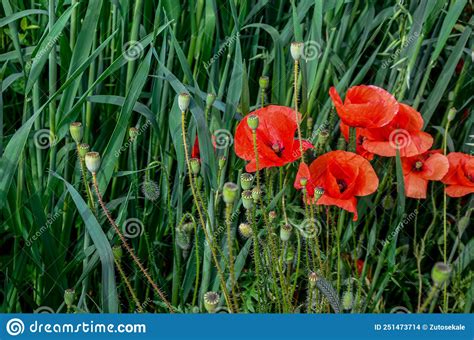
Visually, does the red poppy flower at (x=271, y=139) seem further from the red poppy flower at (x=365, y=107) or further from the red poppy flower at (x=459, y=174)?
the red poppy flower at (x=459, y=174)

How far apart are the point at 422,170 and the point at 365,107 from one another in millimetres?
178

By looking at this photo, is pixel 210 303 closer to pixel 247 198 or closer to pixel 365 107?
pixel 247 198

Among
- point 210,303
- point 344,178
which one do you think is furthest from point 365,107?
point 210,303

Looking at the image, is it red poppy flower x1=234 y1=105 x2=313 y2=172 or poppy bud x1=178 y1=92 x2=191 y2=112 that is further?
red poppy flower x1=234 y1=105 x2=313 y2=172

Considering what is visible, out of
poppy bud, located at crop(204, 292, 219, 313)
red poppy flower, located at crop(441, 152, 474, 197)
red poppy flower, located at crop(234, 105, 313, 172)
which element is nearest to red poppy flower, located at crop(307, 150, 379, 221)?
red poppy flower, located at crop(234, 105, 313, 172)

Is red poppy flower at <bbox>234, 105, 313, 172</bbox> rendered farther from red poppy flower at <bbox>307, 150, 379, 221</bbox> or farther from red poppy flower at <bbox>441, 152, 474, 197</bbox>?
red poppy flower at <bbox>441, 152, 474, 197</bbox>

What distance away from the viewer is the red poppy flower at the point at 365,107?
3.58 feet

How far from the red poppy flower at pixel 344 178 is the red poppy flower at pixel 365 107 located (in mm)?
54

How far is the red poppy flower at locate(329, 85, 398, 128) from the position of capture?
109 centimetres

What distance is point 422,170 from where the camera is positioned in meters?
1.19

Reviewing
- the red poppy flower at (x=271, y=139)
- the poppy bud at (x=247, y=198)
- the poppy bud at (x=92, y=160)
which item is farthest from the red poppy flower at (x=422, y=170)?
the poppy bud at (x=92, y=160)

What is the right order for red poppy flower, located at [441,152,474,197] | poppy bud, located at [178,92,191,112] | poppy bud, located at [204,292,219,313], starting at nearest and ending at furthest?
poppy bud, located at [204,292,219,313] → poppy bud, located at [178,92,191,112] → red poppy flower, located at [441,152,474,197]

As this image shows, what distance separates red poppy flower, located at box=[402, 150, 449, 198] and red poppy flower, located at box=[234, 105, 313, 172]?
0.20 metres

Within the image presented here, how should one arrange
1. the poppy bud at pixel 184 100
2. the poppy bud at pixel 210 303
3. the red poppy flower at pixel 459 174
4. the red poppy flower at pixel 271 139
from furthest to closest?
1. the red poppy flower at pixel 459 174
2. the red poppy flower at pixel 271 139
3. the poppy bud at pixel 184 100
4. the poppy bud at pixel 210 303
